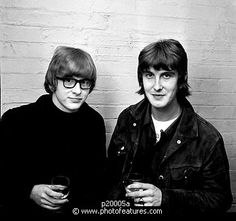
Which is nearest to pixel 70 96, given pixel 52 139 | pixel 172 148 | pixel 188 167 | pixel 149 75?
pixel 52 139

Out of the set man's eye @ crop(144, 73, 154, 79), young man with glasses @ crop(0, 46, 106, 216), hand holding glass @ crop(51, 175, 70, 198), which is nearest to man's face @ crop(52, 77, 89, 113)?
young man with glasses @ crop(0, 46, 106, 216)

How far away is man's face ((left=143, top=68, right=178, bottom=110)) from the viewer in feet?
Answer: 5.39

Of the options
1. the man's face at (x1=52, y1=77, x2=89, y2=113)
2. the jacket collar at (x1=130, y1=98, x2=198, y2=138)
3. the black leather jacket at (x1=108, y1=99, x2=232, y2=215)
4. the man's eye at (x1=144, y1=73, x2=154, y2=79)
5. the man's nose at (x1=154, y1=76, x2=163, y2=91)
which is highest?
the man's eye at (x1=144, y1=73, x2=154, y2=79)

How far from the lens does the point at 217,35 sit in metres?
2.15

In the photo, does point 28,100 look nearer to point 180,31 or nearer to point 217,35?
point 180,31

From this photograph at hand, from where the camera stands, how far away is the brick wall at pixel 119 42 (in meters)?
1.93

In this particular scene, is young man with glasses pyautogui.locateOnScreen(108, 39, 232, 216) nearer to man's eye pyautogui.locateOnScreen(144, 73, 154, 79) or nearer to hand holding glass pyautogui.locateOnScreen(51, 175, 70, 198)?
man's eye pyautogui.locateOnScreen(144, 73, 154, 79)

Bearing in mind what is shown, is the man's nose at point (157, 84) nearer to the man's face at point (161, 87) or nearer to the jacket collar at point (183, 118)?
Answer: the man's face at point (161, 87)

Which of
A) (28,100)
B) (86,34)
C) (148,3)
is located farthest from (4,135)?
(148,3)

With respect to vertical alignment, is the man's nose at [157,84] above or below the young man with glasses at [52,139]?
above

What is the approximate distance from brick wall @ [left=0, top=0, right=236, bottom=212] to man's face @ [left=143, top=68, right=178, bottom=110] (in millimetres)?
431

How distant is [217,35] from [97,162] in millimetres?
1100

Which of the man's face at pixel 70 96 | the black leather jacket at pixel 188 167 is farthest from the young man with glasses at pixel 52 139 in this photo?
→ the black leather jacket at pixel 188 167

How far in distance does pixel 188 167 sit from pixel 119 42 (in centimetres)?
86
